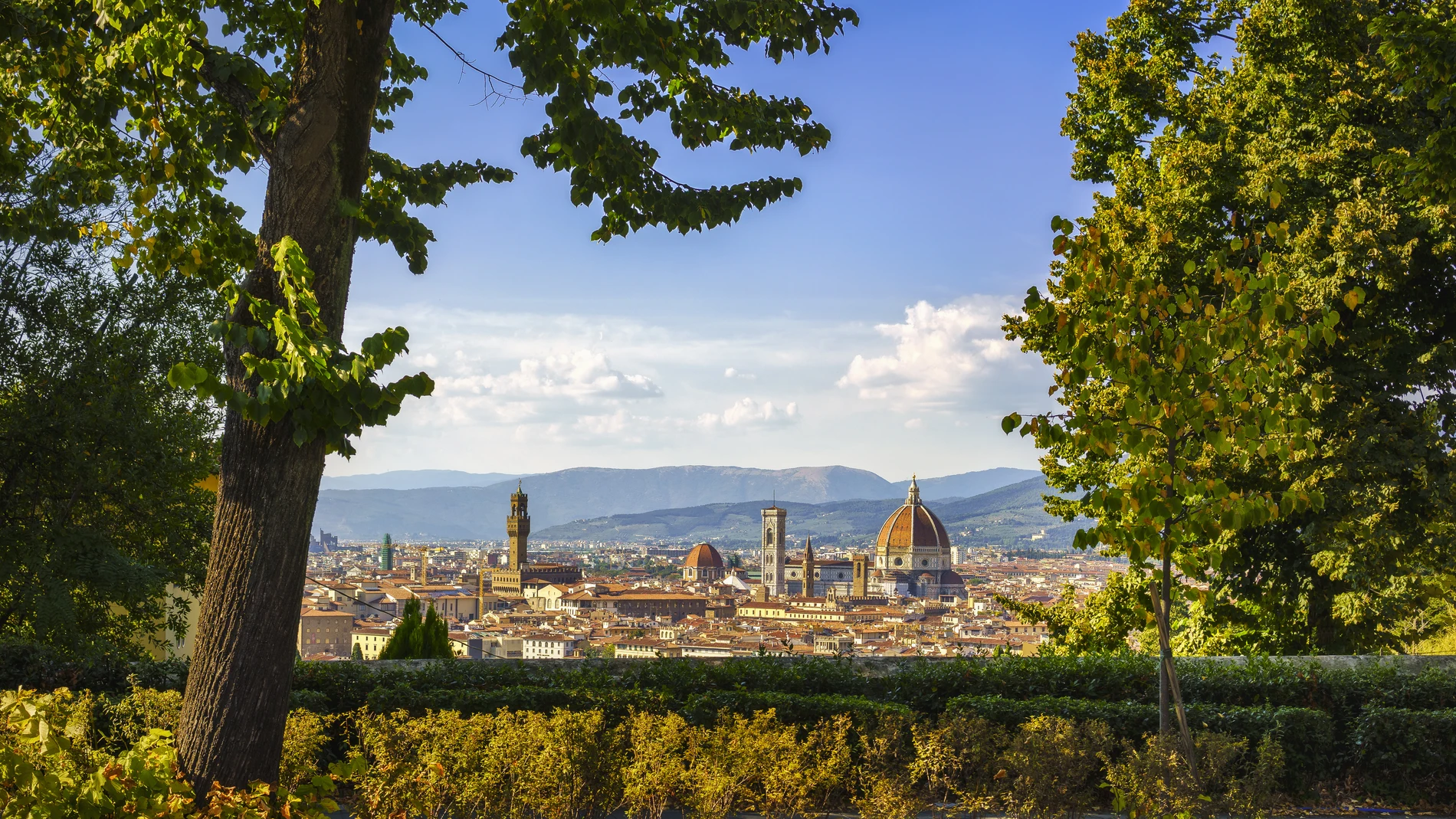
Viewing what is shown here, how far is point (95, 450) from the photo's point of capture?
1123 centimetres

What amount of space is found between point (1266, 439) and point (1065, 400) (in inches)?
35.8

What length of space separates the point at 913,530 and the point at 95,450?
116470mm

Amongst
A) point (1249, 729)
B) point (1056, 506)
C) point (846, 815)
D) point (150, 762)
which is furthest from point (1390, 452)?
point (150, 762)

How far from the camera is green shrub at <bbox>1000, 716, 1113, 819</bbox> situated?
4.82 meters

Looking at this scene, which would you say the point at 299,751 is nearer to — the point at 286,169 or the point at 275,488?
the point at 275,488

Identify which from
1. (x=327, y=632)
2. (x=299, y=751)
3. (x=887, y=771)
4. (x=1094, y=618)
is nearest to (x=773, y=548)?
(x=327, y=632)

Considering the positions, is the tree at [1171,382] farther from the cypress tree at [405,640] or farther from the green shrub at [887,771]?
the cypress tree at [405,640]

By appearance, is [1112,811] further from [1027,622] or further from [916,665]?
[1027,622]

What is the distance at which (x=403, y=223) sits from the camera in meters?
5.27

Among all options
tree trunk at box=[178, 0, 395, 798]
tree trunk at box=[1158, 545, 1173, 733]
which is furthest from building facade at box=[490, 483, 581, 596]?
tree trunk at box=[178, 0, 395, 798]

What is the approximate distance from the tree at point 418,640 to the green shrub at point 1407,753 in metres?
7.30

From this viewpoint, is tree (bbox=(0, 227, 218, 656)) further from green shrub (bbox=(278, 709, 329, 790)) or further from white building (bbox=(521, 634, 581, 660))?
white building (bbox=(521, 634, 581, 660))

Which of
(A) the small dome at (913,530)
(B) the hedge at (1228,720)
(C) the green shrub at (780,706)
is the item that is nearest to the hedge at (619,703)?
(C) the green shrub at (780,706)

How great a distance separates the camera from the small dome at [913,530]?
122188 mm
